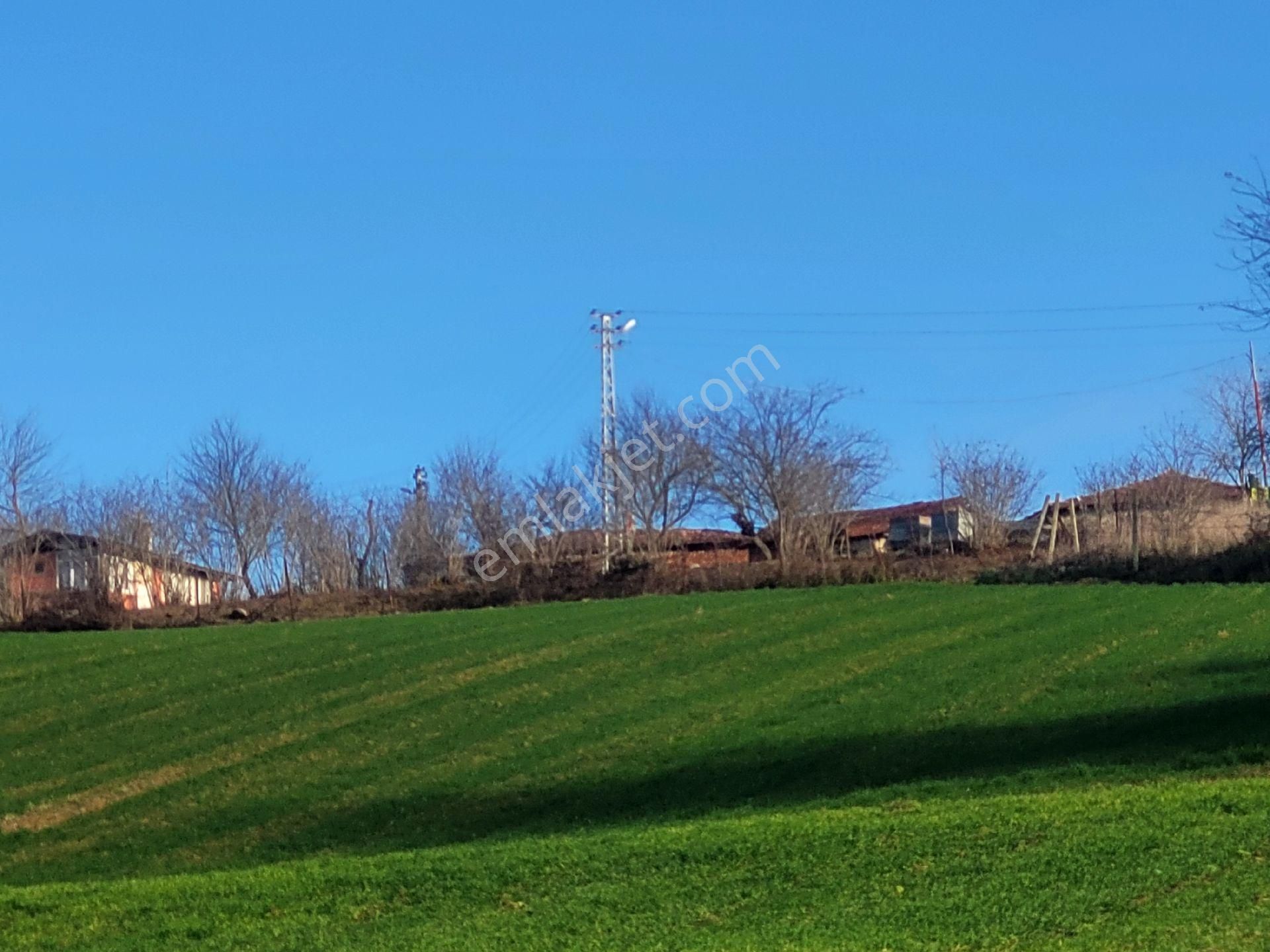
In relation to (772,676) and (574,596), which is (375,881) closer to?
(772,676)

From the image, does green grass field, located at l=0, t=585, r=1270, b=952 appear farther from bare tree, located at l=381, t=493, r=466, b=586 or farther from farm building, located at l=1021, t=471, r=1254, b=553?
bare tree, located at l=381, t=493, r=466, b=586

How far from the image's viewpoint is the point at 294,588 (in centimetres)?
5016

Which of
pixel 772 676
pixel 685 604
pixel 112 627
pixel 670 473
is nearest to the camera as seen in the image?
pixel 772 676

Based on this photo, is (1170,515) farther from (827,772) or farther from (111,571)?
(111,571)

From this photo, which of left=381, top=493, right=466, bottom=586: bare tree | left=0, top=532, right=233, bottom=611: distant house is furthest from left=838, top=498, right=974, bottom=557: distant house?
left=0, top=532, right=233, bottom=611: distant house

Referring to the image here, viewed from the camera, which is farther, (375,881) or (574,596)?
(574,596)

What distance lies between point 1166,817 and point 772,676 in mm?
11741

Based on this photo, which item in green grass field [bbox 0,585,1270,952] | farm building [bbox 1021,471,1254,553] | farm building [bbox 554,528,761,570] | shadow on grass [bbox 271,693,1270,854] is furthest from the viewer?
farm building [bbox 554,528,761,570]

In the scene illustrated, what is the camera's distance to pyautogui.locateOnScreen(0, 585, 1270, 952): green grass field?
7.86 meters

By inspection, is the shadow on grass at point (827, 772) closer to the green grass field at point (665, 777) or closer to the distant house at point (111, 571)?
the green grass field at point (665, 777)

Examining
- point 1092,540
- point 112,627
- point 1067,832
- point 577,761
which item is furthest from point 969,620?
point 112,627

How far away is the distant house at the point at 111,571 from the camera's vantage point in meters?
46.5

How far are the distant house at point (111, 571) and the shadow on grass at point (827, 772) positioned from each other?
3305 centimetres

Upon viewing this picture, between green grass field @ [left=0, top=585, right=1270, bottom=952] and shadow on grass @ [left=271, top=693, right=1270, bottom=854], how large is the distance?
6 centimetres
